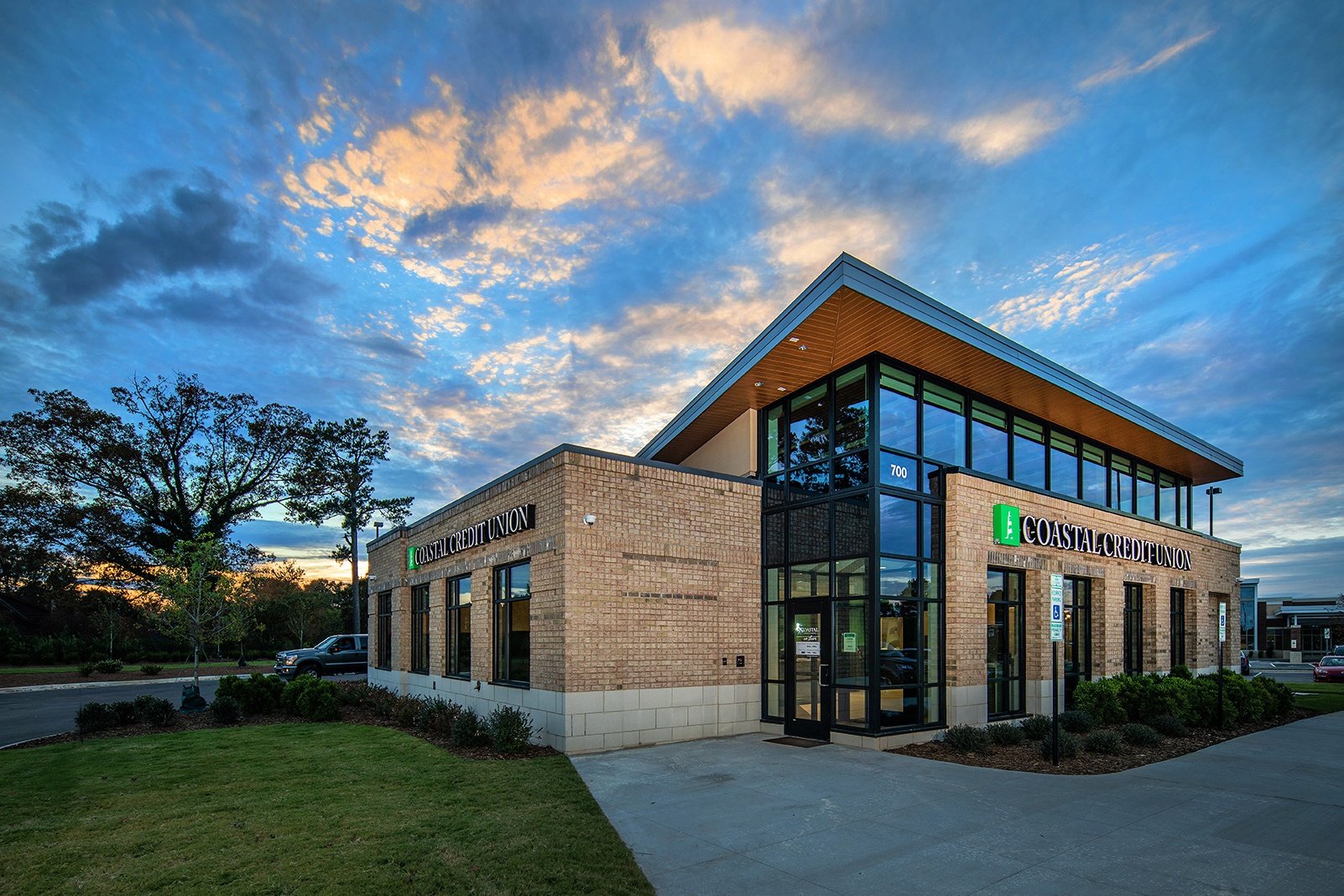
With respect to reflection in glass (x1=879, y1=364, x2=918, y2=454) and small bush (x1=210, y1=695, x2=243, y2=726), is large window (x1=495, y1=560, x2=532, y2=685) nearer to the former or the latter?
small bush (x1=210, y1=695, x2=243, y2=726)

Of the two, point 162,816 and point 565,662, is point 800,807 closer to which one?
point 565,662

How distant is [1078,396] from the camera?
14.7m

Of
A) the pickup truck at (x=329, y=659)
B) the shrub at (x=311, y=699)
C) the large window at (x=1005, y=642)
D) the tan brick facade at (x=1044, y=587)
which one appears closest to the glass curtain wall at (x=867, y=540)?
the tan brick facade at (x=1044, y=587)

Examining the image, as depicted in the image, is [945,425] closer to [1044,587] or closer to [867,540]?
[867,540]

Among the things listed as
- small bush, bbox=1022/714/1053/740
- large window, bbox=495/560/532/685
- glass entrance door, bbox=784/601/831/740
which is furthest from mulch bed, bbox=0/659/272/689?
small bush, bbox=1022/714/1053/740

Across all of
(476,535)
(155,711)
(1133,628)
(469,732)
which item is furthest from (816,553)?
(155,711)

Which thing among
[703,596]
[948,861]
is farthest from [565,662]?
[948,861]

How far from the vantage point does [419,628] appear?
20.0 metres

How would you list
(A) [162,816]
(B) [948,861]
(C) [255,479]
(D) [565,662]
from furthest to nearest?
(C) [255,479] < (D) [565,662] < (A) [162,816] < (B) [948,861]

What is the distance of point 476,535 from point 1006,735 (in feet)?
34.2

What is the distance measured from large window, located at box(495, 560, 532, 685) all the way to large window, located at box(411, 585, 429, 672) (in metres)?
5.79

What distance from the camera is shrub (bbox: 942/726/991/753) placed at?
11.2 m

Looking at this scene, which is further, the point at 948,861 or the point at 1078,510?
the point at 1078,510

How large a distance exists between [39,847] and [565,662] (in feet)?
20.1
